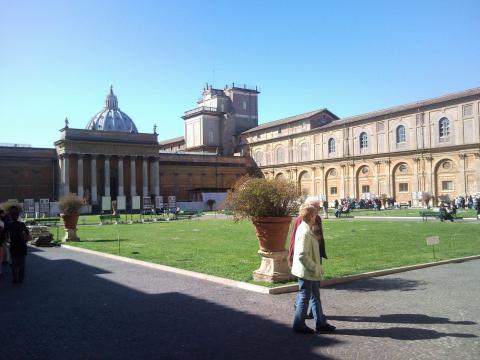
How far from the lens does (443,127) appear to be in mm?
47906

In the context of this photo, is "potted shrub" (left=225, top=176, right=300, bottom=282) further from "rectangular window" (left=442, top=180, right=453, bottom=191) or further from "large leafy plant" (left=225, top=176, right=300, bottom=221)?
"rectangular window" (left=442, top=180, right=453, bottom=191)

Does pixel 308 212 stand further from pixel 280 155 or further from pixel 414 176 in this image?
pixel 280 155

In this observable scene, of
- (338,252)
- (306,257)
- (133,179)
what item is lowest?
(338,252)

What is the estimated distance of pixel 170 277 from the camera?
10.3 meters

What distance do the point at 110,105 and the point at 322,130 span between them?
145 feet

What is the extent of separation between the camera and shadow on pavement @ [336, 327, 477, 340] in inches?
222

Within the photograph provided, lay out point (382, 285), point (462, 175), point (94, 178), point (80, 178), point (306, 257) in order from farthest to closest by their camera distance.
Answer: point (94, 178), point (80, 178), point (462, 175), point (382, 285), point (306, 257)

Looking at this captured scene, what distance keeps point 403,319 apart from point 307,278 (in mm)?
1648

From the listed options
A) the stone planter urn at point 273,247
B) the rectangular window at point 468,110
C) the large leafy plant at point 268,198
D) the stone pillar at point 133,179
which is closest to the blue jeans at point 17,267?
the large leafy plant at point 268,198

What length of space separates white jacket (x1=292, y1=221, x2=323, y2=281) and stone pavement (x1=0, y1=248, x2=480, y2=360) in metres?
0.79

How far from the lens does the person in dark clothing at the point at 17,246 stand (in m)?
10.1

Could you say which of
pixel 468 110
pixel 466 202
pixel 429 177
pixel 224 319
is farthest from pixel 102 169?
pixel 224 319

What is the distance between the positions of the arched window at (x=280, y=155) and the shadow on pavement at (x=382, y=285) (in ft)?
192

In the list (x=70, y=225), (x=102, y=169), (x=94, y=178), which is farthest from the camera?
(x=102, y=169)
